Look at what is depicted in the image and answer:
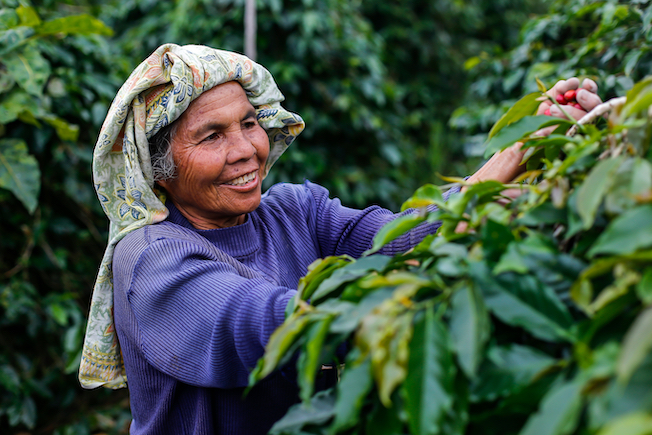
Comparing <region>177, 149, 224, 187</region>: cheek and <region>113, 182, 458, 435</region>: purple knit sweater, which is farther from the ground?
<region>177, 149, 224, 187</region>: cheek

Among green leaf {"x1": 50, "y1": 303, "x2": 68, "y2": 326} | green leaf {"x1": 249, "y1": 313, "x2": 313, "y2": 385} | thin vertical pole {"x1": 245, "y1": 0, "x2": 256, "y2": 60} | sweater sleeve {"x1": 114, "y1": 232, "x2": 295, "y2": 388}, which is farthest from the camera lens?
thin vertical pole {"x1": 245, "y1": 0, "x2": 256, "y2": 60}

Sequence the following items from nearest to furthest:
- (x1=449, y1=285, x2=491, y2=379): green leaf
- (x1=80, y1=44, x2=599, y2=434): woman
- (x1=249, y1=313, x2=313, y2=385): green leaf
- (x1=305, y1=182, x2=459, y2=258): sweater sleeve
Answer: (x1=449, y1=285, x2=491, y2=379): green leaf < (x1=249, y1=313, x2=313, y2=385): green leaf < (x1=80, y1=44, x2=599, y2=434): woman < (x1=305, y1=182, x2=459, y2=258): sweater sleeve

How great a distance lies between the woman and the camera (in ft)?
3.79

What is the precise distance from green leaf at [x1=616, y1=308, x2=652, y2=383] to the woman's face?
1122 mm

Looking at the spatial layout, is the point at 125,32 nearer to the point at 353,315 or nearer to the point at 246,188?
the point at 246,188

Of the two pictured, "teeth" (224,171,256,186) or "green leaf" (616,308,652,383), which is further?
"teeth" (224,171,256,186)

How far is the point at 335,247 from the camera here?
5.49 feet

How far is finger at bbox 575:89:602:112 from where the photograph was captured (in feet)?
3.72

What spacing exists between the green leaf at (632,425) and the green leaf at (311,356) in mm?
311

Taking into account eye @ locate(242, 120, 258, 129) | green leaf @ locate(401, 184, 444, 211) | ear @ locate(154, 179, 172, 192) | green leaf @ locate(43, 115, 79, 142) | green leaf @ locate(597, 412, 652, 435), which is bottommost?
green leaf @ locate(43, 115, 79, 142)

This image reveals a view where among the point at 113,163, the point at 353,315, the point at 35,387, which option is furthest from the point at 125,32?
the point at 353,315

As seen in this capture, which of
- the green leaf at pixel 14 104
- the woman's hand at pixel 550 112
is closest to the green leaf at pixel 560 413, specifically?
the woman's hand at pixel 550 112

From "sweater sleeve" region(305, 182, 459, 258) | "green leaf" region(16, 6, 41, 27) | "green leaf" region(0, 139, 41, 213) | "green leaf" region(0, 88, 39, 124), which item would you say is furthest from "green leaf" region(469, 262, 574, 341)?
"green leaf" region(16, 6, 41, 27)

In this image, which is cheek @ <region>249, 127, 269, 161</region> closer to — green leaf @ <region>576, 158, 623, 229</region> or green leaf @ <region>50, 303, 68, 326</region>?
green leaf @ <region>576, 158, 623, 229</region>
